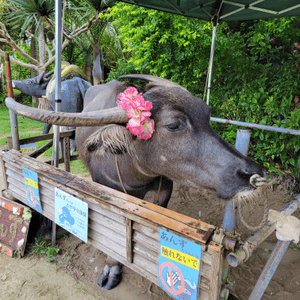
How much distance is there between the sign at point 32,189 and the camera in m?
1.85

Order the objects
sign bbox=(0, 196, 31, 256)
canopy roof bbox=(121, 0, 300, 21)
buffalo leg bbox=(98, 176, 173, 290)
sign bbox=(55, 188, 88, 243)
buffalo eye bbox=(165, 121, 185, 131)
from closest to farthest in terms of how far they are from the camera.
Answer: buffalo eye bbox=(165, 121, 185, 131)
sign bbox=(55, 188, 88, 243)
buffalo leg bbox=(98, 176, 173, 290)
sign bbox=(0, 196, 31, 256)
canopy roof bbox=(121, 0, 300, 21)

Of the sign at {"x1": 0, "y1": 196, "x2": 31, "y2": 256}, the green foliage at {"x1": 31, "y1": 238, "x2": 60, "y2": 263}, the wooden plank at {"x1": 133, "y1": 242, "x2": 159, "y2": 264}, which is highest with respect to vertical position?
the wooden plank at {"x1": 133, "y1": 242, "x2": 159, "y2": 264}

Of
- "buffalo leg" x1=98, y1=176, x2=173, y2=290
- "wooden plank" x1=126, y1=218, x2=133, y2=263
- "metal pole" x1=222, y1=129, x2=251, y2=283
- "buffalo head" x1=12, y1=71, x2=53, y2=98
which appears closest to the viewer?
"wooden plank" x1=126, y1=218, x2=133, y2=263

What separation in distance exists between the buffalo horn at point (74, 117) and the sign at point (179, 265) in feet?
2.40

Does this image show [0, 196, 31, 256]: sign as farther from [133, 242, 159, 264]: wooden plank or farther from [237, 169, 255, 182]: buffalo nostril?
[237, 169, 255, 182]: buffalo nostril

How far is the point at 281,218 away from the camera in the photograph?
45.9 inches

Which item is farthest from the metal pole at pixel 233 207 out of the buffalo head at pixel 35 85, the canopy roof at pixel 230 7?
the buffalo head at pixel 35 85

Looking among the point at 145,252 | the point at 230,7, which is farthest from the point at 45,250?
the point at 230,7

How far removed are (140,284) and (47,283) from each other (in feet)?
2.67

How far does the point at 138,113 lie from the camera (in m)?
1.35

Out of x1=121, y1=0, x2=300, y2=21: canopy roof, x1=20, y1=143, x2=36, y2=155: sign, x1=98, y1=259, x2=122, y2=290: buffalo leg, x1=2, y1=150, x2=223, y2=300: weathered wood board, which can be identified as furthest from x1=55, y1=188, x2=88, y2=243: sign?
x1=121, y1=0, x2=300, y2=21: canopy roof

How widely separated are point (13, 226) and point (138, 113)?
1.89m

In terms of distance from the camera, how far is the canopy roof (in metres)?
2.75

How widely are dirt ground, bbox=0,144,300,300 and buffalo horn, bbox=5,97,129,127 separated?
1.47m
